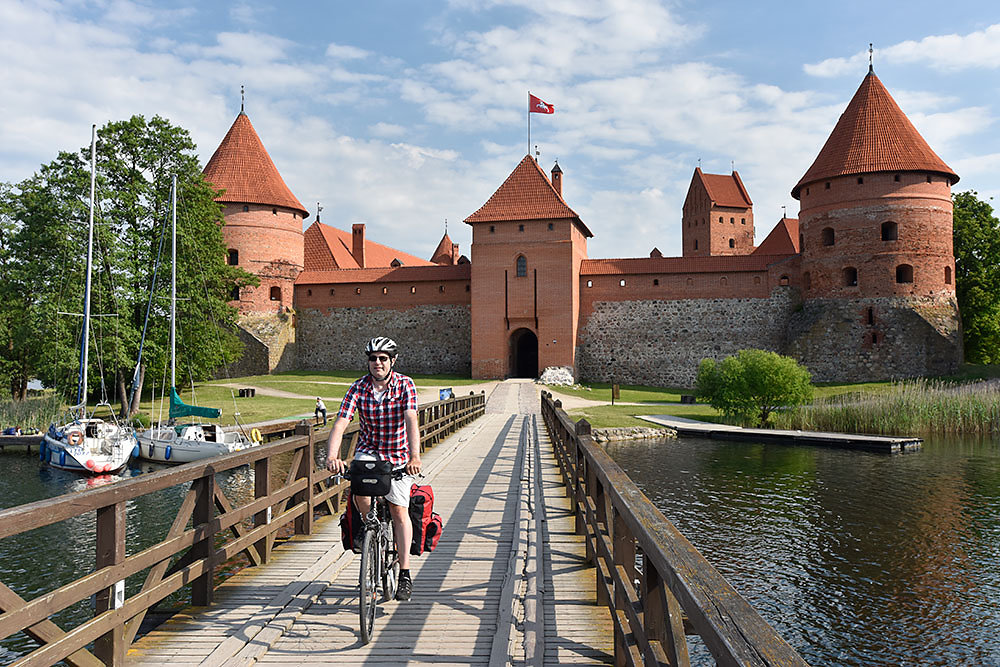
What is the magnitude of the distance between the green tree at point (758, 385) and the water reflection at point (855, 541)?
16.2ft

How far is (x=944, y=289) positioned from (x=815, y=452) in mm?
15800

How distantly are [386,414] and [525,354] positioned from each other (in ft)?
99.7

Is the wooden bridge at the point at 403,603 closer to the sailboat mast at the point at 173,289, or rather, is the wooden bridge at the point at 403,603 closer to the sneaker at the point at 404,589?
the sneaker at the point at 404,589

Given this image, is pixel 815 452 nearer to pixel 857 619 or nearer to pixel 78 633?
pixel 857 619

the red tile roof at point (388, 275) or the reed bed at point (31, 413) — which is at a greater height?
the red tile roof at point (388, 275)

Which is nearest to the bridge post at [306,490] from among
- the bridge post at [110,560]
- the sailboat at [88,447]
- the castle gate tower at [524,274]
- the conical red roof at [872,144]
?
the bridge post at [110,560]

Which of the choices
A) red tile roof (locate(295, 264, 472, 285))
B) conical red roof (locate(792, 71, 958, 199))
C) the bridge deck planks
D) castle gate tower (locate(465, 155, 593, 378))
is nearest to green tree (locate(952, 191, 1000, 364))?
conical red roof (locate(792, 71, 958, 199))

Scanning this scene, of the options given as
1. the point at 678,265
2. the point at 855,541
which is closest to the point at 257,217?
the point at 678,265

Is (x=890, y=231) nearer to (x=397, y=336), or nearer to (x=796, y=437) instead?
(x=796, y=437)

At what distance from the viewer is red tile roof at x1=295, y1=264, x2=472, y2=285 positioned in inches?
1294

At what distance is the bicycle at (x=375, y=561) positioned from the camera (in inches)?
133

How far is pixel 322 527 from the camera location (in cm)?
584

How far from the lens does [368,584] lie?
3.45 m

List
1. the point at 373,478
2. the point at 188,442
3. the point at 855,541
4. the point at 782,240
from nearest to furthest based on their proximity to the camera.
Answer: the point at 373,478 → the point at 855,541 → the point at 188,442 → the point at 782,240
